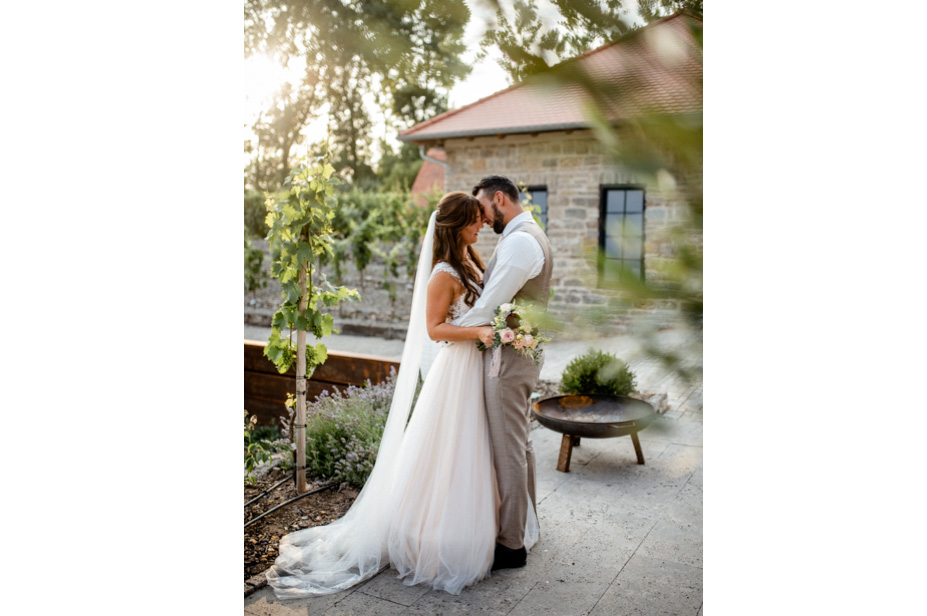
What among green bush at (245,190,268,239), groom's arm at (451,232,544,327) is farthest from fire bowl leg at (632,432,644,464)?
green bush at (245,190,268,239)

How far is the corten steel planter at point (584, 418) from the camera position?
356 cm

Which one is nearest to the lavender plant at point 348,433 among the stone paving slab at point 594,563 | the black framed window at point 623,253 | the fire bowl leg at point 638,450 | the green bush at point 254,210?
the stone paving slab at point 594,563

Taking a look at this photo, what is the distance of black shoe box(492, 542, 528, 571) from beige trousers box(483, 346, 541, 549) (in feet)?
0.08

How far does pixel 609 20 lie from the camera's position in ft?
2.03

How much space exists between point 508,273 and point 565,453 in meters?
1.59

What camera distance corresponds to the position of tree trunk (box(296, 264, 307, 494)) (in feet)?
10.9

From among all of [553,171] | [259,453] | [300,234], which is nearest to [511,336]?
[300,234]

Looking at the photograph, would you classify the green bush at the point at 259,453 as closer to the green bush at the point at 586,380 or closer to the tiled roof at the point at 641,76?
the green bush at the point at 586,380

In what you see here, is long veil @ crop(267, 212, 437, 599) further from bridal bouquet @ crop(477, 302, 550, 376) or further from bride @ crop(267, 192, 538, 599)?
bridal bouquet @ crop(477, 302, 550, 376)

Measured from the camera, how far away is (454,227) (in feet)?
9.12

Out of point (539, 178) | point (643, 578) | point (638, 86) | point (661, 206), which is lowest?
point (643, 578)
